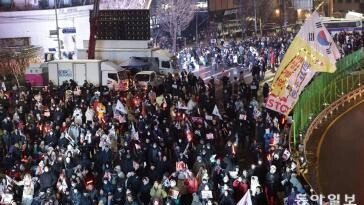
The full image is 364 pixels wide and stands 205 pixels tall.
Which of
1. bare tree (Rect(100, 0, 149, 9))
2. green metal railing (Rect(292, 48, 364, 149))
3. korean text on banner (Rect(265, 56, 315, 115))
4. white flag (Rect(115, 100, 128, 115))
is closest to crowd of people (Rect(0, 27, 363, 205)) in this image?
white flag (Rect(115, 100, 128, 115))

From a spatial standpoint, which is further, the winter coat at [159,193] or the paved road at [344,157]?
the paved road at [344,157]

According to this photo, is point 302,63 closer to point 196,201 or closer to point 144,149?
point 196,201

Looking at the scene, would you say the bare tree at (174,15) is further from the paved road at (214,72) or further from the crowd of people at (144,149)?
the crowd of people at (144,149)

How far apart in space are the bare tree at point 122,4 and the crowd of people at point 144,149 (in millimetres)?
25488

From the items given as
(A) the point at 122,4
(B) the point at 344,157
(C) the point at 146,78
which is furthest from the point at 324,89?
(A) the point at 122,4

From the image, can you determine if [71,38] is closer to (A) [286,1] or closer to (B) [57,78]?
(B) [57,78]

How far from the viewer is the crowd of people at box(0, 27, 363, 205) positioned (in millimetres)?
13125

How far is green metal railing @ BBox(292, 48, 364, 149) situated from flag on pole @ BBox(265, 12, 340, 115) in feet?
8.17

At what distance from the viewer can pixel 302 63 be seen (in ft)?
44.7

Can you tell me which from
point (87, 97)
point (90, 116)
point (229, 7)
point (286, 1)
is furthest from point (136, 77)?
point (286, 1)

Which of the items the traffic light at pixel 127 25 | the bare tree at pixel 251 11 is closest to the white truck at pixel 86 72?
the traffic light at pixel 127 25

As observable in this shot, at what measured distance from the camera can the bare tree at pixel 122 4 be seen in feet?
157

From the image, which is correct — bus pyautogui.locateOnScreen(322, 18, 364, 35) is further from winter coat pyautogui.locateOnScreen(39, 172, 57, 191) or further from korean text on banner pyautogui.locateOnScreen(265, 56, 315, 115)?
winter coat pyautogui.locateOnScreen(39, 172, 57, 191)

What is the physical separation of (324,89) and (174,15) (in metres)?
31.2
